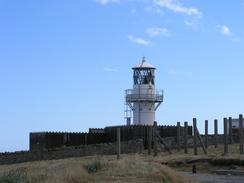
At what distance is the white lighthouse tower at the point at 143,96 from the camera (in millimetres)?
51219

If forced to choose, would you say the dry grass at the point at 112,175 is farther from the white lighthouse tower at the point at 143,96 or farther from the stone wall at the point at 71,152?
the white lighthouse tower at the point at 143,96

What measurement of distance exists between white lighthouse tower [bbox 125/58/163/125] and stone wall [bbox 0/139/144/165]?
15282 mm

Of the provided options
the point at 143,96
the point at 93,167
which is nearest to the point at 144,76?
the point at 143,96

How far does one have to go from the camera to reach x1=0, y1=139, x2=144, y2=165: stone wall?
34.1 meters

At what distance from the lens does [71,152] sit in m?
34.3

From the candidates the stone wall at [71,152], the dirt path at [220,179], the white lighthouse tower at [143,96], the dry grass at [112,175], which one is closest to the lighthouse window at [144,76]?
the white lighthouse tower at [143,96]

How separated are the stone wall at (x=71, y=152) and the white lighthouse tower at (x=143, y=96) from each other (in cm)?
1528

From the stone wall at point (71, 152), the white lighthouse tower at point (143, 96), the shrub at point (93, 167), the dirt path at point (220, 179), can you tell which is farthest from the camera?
the white lighthouse tower at point (143, 96)

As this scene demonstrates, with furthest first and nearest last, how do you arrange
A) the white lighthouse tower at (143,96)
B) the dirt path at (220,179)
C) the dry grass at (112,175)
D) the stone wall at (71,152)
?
1. the white lighthouse tower at (143,96)
2. the stone wall at (71,152)
3. the dirt path at (220,179)
4. the dry grass at (112,175)

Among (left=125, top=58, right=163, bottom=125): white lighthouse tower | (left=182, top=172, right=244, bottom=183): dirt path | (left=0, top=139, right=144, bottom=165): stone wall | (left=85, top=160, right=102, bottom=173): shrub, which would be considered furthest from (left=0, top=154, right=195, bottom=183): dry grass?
(left=125, top=58, right=163, bottom=125): white lighthouse tower

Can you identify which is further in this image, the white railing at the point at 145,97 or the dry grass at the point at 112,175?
the white railing at the point at 145,97

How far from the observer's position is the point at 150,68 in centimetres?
5206

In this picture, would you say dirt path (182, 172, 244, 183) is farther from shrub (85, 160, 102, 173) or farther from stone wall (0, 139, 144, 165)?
stone wall (0, 139, 144, 165)

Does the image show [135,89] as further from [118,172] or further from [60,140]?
[118,172]
